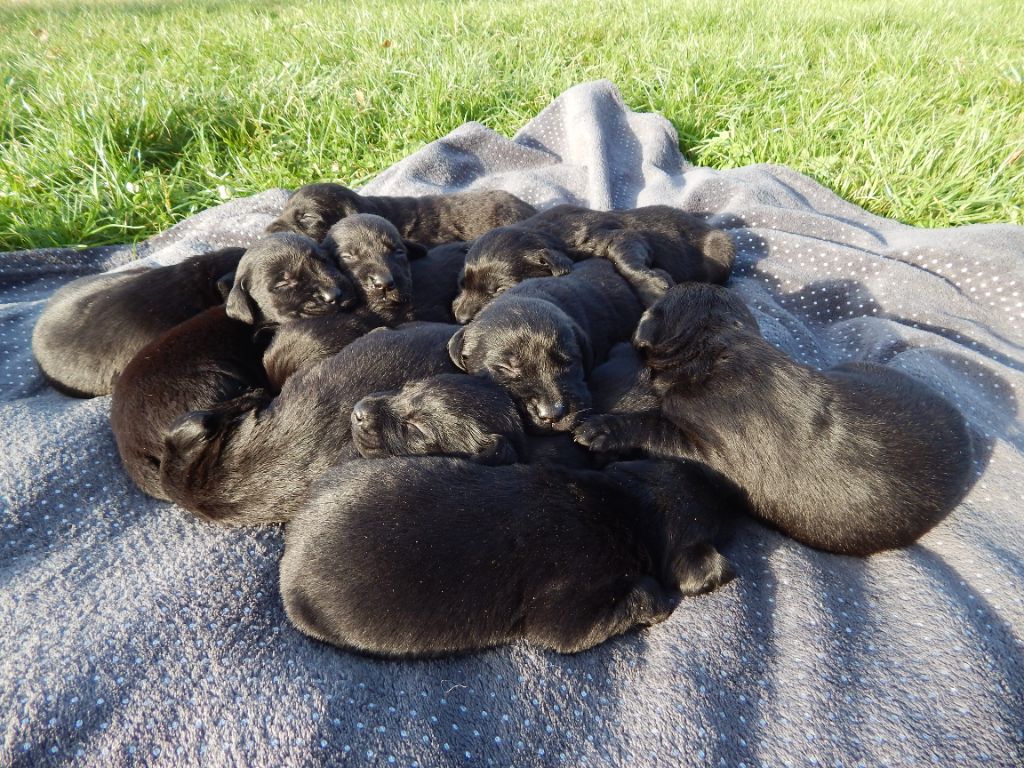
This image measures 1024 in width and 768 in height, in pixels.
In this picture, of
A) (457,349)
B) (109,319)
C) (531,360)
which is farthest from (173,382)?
(531,360)

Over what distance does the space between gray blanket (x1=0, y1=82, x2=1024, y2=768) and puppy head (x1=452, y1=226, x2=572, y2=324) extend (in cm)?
191

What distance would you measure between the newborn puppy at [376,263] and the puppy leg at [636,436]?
145cm

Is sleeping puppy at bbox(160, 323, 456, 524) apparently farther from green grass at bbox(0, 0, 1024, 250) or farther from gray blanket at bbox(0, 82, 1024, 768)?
green grass at bbox(0, 0, 1024, 250)

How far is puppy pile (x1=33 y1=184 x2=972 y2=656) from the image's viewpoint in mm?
2176

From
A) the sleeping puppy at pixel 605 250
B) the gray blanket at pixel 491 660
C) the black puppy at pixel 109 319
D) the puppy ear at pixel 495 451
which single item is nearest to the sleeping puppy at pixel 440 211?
the sleeping puppy at pixel 605 250

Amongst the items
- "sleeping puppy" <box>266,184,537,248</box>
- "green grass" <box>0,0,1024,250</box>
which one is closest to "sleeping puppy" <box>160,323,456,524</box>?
"sleeping puppy" <box>266,184,537,248</box>

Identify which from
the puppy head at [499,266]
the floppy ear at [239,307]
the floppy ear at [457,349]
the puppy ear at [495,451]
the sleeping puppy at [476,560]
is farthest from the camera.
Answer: the puppy head at [499,266]

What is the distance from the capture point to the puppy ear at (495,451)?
101 inches

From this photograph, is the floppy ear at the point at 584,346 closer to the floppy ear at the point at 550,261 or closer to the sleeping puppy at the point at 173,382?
the floppy ear at the point at 550,261

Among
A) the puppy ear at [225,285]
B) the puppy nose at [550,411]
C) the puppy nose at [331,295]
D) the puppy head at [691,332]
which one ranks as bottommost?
the puppy ear at [225,285]

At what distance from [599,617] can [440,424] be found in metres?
0.94

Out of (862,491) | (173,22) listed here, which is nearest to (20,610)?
(862,491)

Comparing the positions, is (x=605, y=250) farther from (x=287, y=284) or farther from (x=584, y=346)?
(x=287, y=284)

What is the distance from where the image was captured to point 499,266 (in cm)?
400
